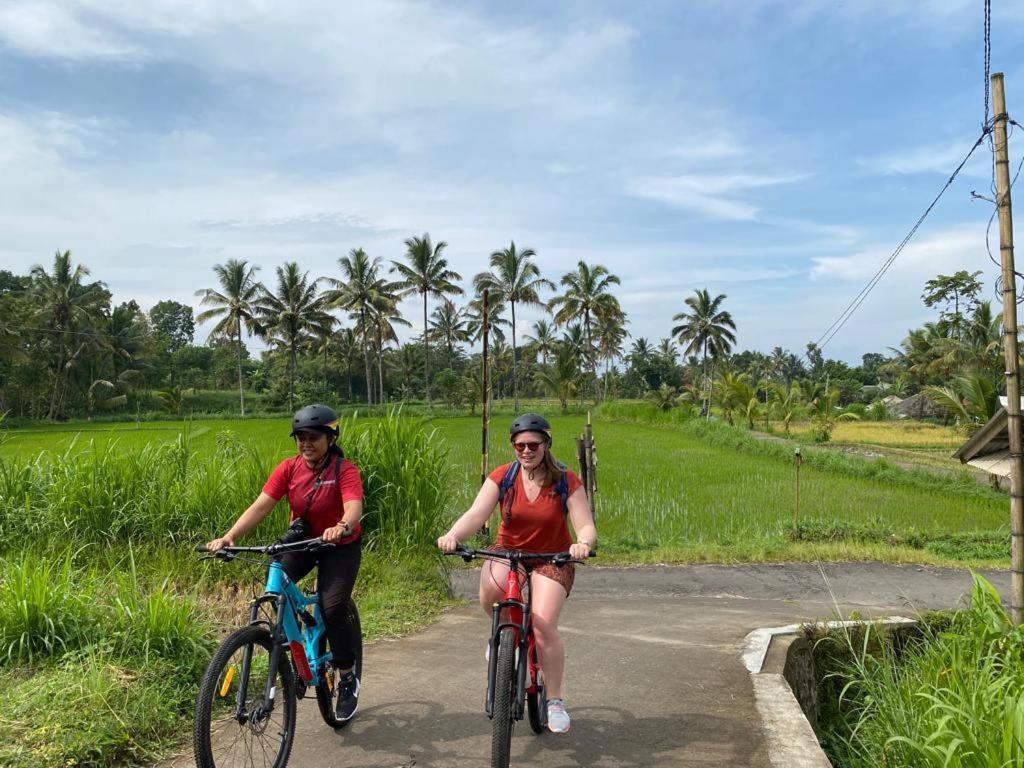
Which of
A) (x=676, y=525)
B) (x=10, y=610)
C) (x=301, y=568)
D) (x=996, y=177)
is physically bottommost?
(x=676, y=525)

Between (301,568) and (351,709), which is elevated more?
(301,568)

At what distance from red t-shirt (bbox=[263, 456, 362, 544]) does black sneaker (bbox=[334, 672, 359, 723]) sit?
69 cm

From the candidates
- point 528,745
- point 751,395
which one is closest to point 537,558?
point 528,745

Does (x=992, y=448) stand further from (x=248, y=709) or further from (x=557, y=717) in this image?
(x=248, y=709)

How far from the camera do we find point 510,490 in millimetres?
3732

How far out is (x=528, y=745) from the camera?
381 cm

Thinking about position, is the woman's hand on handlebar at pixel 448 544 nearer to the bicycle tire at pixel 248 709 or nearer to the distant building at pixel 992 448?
the bicycle tire at pixel 248 709

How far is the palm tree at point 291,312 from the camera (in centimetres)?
4903

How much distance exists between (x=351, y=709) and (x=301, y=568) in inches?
30.7

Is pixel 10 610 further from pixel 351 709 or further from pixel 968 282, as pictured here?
pixel 968 282

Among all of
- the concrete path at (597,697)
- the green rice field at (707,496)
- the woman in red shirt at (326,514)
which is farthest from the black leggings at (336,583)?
the green rice field at (707,496)

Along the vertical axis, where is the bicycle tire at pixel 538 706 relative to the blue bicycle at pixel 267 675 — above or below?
below

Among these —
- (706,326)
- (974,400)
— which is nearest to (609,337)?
(706,326)

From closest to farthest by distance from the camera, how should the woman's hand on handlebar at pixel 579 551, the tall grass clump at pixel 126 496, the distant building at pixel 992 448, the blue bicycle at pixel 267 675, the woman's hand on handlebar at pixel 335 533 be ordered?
the blue bicycle at pixel 267 675
the woman's hand on handlebar at pixel 579 551
the woman's hand on handlebar at pixel 335 533
the tall grass clump at pixel 126 496
the distant building at pixel 992 448
